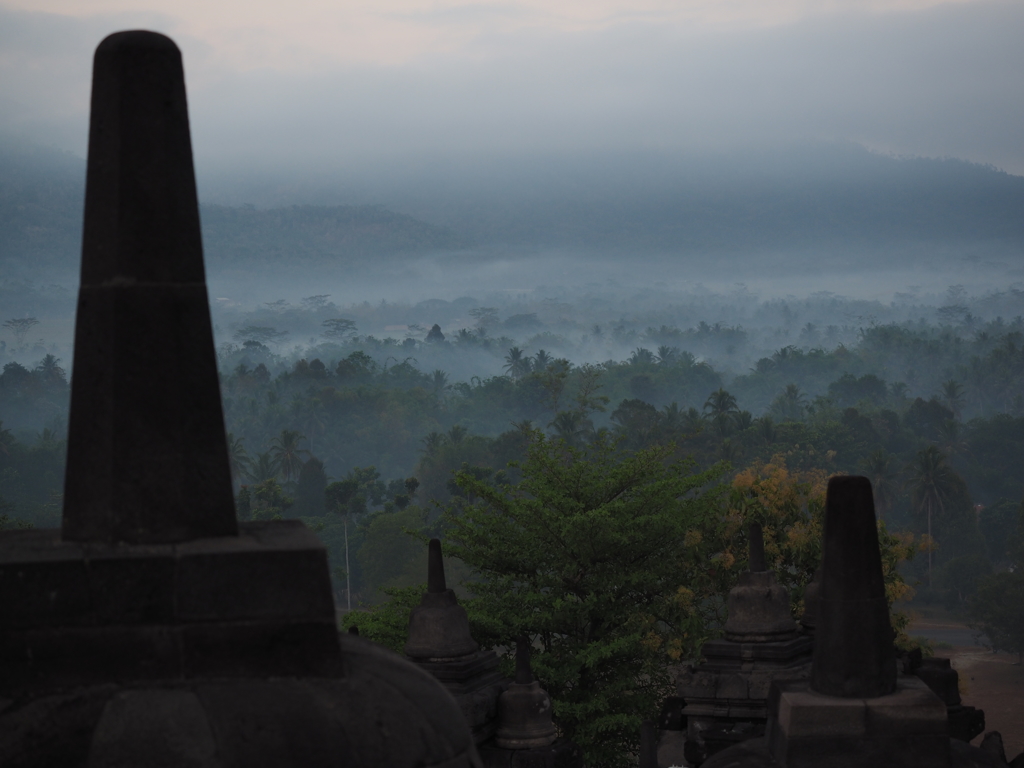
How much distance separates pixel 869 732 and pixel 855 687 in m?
0.26

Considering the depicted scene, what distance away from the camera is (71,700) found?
4434 millimetres

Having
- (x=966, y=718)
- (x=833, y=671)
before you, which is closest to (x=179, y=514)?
(x=833, y=671)

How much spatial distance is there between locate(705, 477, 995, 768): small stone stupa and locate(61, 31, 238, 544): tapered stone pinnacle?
11.6 ft

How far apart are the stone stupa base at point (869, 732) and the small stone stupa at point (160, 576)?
2435 millimetres

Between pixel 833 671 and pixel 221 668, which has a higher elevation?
pixel 221 668

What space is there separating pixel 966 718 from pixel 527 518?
53.6 ft

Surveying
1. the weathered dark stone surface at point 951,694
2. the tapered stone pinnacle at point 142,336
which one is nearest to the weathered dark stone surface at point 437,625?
the weathered dark stone surface at point 951,694

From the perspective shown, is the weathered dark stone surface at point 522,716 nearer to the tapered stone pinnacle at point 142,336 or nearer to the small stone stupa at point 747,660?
the small stone stupa at point 747,660

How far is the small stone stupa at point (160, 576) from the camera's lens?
4.39 metres

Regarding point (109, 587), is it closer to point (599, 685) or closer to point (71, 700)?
point (71, 700)

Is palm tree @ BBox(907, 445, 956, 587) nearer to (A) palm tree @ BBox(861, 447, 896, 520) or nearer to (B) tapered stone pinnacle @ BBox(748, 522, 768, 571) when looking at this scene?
(A) palm tree @ BBox(861, 447, 896, 520)

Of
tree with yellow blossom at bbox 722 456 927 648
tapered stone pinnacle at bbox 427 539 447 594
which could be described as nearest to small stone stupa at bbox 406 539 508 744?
tapered stone pinnacle at bbox 427 539 447 594

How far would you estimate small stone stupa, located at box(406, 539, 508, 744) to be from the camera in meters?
11.4

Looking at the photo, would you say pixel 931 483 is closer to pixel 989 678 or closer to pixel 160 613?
pixel 989 678
